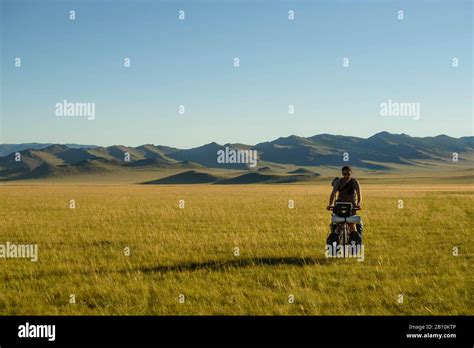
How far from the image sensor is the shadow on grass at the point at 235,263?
11625 millimetres

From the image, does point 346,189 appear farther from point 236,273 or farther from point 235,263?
point 236,273

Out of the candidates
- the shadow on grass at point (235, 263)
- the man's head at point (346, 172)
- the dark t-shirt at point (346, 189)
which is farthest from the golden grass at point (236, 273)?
the man's head at point (346, 172)

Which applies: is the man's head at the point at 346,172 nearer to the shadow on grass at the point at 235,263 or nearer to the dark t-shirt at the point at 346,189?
the dark t-shirt at the point at 346,189

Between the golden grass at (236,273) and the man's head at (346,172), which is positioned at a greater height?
the man's head at (346,172)

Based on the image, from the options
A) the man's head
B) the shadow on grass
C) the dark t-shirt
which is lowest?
the shadow on grass

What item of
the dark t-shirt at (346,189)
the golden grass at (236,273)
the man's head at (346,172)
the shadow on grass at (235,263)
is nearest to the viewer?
the golden grass at (236,273)

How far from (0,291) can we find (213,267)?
453 centimetres

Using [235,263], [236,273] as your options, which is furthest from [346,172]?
[236,273]

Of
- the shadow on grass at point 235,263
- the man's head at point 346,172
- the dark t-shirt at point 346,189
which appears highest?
the man's head at point 346,172

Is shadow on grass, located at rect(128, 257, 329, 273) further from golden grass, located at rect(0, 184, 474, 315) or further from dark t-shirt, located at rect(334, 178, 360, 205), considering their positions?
dark t-shirt, located at rect(334, 178, 360, 205)

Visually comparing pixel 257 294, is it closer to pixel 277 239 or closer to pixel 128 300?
pixel 128 300

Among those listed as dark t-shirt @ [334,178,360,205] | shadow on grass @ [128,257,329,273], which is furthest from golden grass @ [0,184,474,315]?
dark t-shirt @ [334,178,360,205]

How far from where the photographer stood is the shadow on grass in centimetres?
1162
